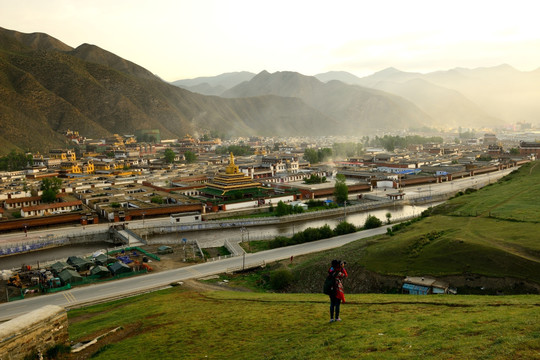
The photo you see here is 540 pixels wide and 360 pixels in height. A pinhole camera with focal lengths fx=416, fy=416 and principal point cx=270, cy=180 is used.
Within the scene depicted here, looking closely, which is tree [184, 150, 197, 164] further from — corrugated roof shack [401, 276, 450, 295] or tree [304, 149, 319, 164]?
corrugated roof shack [401, 276, 450, 295]

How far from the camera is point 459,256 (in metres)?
20.2

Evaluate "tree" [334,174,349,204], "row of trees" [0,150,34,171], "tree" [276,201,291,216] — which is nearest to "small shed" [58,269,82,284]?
"tree" [276,201,291,216]

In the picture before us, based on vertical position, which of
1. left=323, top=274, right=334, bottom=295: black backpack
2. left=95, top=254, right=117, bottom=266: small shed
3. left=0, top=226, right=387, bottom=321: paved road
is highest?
left=323, top=274, right=334, bottom=295: black backpack

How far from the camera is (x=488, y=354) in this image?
8047mm

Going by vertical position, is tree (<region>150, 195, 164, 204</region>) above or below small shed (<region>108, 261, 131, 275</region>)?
above

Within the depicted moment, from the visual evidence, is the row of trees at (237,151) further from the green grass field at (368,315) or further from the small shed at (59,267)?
the green grass field at (368,315)

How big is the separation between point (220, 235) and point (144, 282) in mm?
16051

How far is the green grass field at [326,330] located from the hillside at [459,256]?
A: 4867 millimetres

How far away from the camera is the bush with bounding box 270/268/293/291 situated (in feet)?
78.3

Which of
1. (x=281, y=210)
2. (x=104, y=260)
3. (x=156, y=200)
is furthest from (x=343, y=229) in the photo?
(x=156, y=200)

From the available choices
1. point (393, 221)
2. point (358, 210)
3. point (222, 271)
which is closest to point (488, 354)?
point (222, 271)

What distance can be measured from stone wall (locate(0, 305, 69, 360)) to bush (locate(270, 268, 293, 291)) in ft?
43.9

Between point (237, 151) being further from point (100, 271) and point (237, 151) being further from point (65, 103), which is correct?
point (100, 271)

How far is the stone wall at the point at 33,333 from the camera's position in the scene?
1048cm
